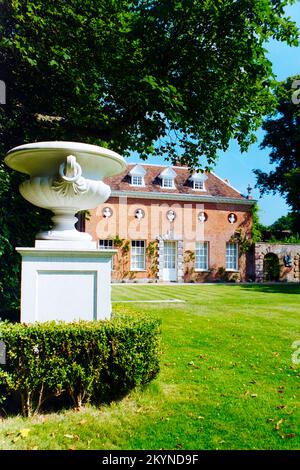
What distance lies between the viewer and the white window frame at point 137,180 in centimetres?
2528

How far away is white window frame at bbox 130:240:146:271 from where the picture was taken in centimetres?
2484

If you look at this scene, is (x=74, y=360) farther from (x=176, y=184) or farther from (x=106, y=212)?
(x=176, y=184)

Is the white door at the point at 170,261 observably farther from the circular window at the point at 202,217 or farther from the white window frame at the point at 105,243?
the white window frame at the point at 105,243

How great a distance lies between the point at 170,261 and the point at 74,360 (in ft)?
72.6

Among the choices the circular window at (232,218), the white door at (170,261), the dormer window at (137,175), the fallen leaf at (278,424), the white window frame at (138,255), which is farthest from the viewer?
the circular window at (232,218)

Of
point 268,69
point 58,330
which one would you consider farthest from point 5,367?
point 268,69

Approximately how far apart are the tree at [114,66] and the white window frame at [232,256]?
18.6 meters

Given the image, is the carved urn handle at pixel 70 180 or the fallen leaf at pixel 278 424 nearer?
the fallen leaf at pixel 278 424

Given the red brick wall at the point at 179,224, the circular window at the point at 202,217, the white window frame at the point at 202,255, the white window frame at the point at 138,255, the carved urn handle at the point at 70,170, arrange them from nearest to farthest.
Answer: the carved urn handle at the point at 70,170 < the red brick wall at the point at 179,224 < the white window frame at the point at 138,255 < the circular window at the point at 202,217 < the white window frame at the point at 202,255

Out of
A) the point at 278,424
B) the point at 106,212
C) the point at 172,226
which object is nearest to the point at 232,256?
the point at 172,226

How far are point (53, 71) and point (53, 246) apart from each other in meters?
5.06

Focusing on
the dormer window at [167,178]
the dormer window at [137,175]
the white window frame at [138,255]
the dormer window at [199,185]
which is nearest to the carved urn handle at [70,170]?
the white window frame at [138,255]

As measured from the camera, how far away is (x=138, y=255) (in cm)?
2500

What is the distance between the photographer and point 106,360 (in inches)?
162
